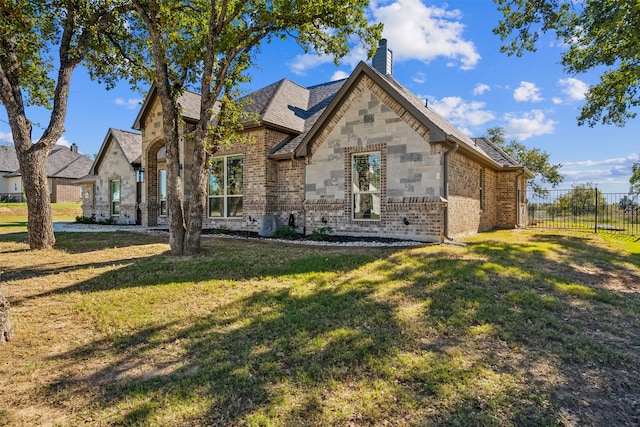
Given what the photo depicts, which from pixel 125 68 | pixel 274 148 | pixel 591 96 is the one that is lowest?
pixel 274 148

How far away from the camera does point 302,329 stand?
4199 mm

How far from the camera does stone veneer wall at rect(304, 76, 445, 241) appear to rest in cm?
1041

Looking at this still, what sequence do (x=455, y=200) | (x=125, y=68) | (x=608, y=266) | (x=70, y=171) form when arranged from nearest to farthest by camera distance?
(x=608, y=266)
(x=455, y=200)
(x=125, y=68)
(x=70, y=171)

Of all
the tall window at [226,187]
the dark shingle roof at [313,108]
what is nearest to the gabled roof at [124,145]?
the tall window at [226,187]

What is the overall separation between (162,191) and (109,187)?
19.9 ft

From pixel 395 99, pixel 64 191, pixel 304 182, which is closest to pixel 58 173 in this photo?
pixel 64 191

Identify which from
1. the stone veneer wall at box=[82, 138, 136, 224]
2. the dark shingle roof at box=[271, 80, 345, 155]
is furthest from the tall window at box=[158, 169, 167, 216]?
the dark shingle roof at box=[271, 80, 345, 155]

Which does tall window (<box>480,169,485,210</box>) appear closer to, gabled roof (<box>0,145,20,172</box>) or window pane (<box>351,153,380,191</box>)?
window pane (<box>351,153,380,191</box>)

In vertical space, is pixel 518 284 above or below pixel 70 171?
below

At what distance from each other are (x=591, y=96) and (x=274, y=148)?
12801 mm

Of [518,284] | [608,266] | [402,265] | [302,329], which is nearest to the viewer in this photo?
[302,329]

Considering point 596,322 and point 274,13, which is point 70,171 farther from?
point 596,322

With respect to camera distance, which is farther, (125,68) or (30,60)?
(125,68)

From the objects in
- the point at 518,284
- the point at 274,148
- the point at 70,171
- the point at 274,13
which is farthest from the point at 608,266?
the point at 70,171
